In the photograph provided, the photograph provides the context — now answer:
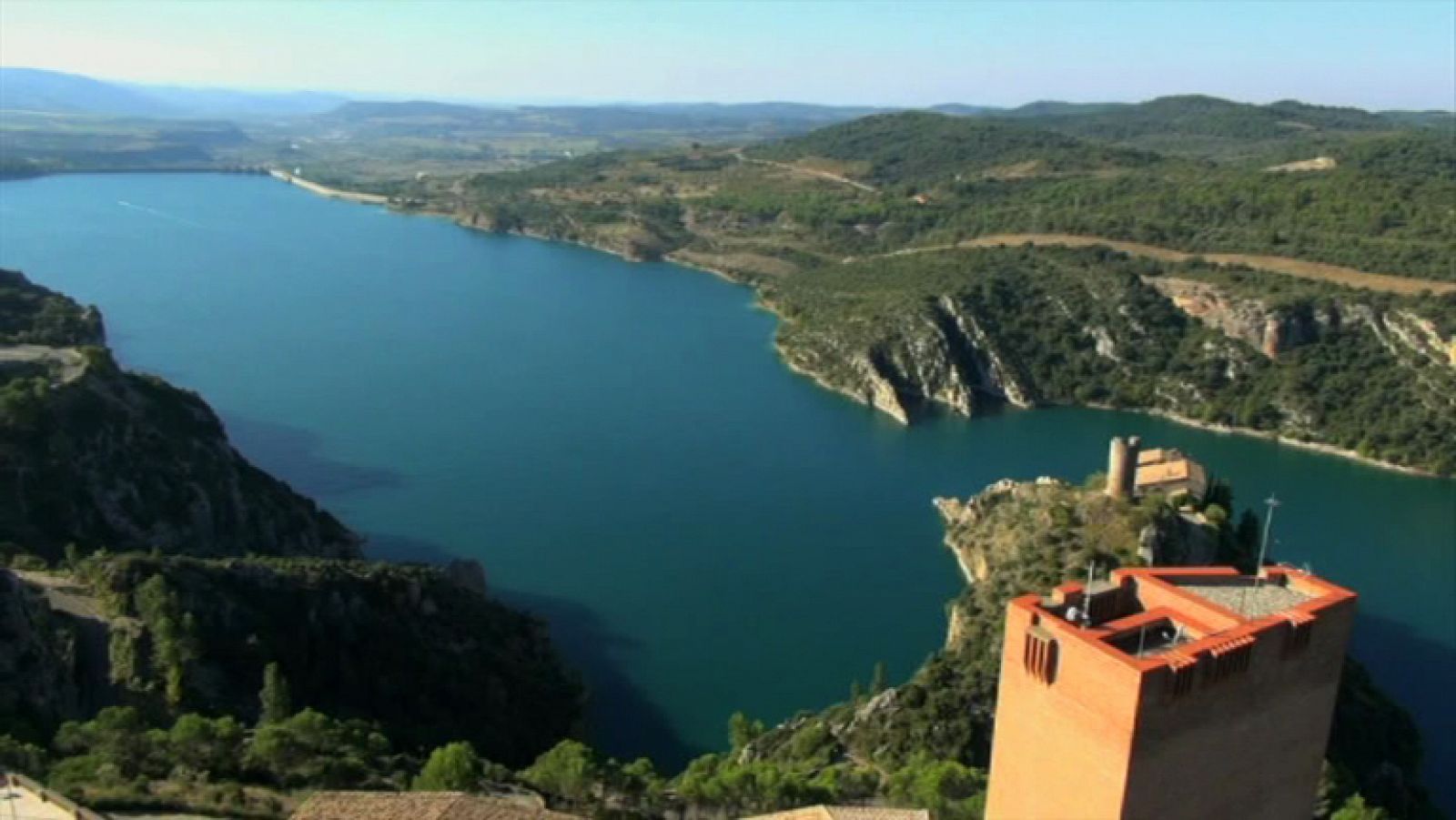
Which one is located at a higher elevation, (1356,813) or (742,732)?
(1356,813)

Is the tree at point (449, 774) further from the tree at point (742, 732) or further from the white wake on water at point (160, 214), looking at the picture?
the white wake on water at point (160, 214)

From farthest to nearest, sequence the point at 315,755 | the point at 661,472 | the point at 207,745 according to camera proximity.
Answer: the point at 661,472, the point at 315,755, the point at 207,745

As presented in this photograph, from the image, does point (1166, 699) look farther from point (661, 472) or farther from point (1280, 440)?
point (1280, 440)

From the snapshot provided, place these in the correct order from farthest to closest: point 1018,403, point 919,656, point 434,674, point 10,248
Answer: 1. point 10,248
2. point 1018,403
3. point 919,656
4. point 434,674

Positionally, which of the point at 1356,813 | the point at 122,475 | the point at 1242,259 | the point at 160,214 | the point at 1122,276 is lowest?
the point at 1356,813

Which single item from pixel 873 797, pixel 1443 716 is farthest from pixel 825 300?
pixel 873 797

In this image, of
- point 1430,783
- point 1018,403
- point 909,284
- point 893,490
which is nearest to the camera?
point 1430,783

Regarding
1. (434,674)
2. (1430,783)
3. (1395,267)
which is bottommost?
(1430,783)

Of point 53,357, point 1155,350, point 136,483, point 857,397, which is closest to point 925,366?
point 857,397

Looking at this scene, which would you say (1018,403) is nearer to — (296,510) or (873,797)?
(296,510)
